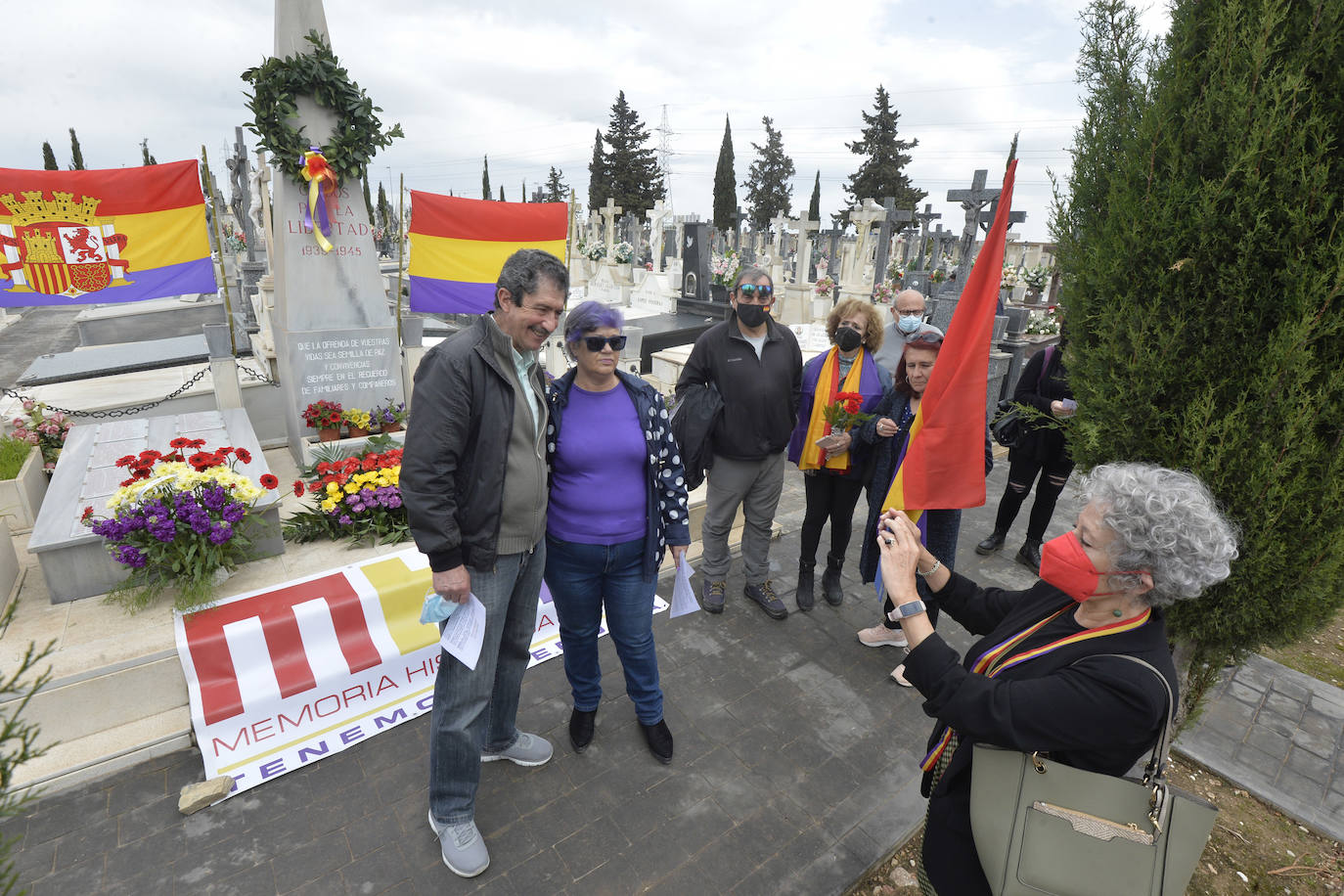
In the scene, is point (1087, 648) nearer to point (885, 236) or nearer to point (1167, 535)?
point (1167, 535)

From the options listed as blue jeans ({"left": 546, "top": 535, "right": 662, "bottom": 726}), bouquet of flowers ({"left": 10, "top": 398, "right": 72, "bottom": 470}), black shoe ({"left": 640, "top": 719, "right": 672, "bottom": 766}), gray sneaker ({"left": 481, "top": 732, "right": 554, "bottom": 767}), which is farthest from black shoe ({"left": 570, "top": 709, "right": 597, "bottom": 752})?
bouquet of flowers ({"left": 10, "top": 398, "right": 72, "bottom": 470})

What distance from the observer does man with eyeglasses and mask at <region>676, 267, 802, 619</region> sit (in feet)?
12.4

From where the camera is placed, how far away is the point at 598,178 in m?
46.0

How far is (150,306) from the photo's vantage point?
1731 centimetres

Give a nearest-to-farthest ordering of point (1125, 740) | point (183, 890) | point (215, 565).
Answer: point (1125, 740) < point (183, 890) < point (215, 565)

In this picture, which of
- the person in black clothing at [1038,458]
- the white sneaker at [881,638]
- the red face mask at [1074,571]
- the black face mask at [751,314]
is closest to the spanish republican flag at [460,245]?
the black face mask at [751,314]

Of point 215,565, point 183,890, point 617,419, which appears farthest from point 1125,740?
point 215,565

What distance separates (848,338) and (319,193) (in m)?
4.37

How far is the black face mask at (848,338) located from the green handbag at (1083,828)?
259cm

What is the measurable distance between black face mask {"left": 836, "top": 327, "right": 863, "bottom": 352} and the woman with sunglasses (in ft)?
5.02

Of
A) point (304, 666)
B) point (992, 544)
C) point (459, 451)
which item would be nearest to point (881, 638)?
point (992, 544)

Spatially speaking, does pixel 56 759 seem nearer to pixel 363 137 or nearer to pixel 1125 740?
pixel 1125 740

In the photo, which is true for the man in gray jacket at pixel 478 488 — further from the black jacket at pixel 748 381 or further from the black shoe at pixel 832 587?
the black shoe at pixel 832 587

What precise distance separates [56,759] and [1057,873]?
150 inches
